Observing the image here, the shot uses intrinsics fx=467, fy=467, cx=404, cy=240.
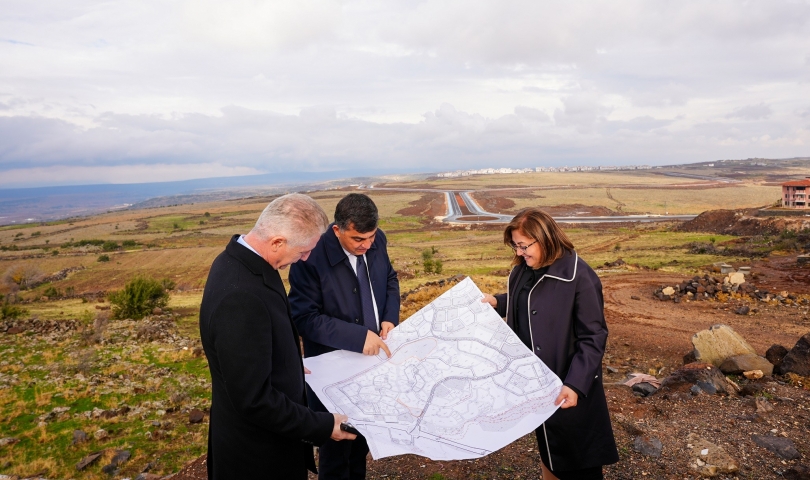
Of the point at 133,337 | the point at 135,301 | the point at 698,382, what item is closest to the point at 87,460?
the point at 698,382

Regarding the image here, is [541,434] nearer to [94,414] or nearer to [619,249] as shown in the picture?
[94,414]

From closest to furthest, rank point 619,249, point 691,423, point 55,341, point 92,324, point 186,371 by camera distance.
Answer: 1. point 691,423
2. point 186,371
3. point 55,341
4. point 92,324
5. point 619,249

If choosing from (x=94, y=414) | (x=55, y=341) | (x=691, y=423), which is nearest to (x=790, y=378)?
(x=691, y=423)

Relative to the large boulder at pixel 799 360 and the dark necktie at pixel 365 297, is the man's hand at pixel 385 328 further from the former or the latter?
the large boulder at pixel 799 360

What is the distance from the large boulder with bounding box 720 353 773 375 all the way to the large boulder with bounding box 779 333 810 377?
0.23 m

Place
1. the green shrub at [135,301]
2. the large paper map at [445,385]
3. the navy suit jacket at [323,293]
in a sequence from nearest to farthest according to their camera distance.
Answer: the large paper map at [445,385]
the navy suit jacket at [323,293]
the green shrub at [135,301]

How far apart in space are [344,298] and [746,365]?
7.00 metres

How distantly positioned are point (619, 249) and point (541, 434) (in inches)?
1244

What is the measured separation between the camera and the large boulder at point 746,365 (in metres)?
7.25

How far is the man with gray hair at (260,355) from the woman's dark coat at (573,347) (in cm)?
142

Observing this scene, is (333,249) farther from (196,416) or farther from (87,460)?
(196,416)

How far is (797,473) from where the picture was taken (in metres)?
4.41

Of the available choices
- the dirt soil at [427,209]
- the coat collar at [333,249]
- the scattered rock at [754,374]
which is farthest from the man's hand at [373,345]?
the dirt soil at [427,209]

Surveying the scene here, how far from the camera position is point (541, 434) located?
3.25 meters
